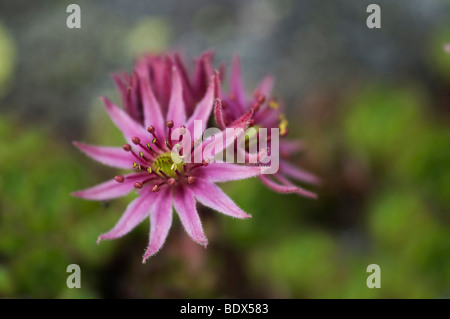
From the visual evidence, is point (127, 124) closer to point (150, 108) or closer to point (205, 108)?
point (150, 108)

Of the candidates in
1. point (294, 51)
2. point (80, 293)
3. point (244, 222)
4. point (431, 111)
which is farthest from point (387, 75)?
point (80, 293)

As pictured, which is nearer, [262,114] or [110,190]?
[110,190]

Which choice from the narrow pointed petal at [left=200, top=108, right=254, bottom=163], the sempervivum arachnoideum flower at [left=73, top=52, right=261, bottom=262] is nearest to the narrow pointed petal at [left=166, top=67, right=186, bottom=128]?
the sempervivum arachnoideum flower at [left=73, top=52, right=261, bottom=262]

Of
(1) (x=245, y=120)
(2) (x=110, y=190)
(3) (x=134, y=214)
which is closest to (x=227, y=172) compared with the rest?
(1) (x=245, y=120)

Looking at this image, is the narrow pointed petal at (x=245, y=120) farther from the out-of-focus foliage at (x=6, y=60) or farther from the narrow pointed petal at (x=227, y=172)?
the out-of-focus foliage at (x=6, y=60)

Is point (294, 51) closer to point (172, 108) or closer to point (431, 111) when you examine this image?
point (431, 111)
